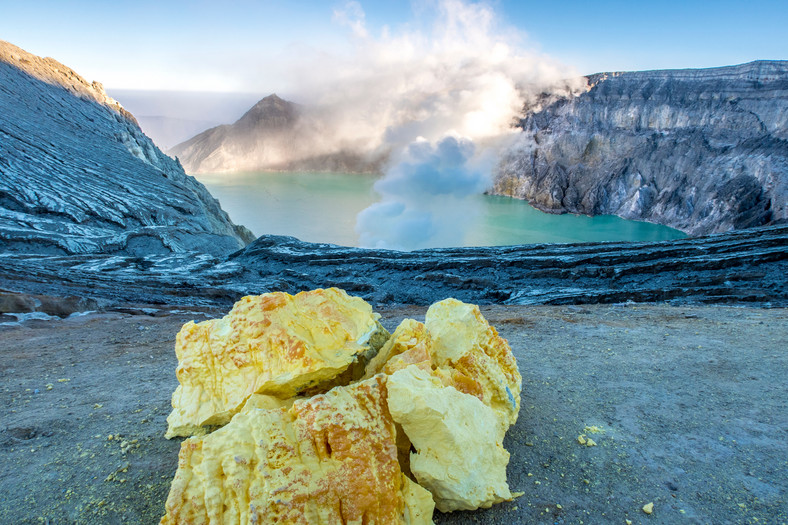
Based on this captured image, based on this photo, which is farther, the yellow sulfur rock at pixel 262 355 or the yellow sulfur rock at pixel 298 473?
the yellow sulfur rock at pixel 262 355

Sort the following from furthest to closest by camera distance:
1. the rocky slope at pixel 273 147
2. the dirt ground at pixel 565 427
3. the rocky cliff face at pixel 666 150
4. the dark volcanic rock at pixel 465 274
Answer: the rocky slope at pixel 273 147
the rocky cliff face at pixel 666 150
the dark volcanic rock at pixel 465 274
the dirt ground at pixel 565 427

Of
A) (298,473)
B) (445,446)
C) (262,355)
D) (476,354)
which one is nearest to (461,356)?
(476,354)

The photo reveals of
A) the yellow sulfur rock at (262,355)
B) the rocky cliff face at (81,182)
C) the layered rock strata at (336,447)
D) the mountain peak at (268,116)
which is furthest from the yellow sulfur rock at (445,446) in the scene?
the mountain peak at (268,116)

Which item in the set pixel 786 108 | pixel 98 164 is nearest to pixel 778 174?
pixel 786 108

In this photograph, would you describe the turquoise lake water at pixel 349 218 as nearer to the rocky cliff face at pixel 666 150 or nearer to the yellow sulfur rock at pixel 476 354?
the rocky cliff face at pixel 666 150

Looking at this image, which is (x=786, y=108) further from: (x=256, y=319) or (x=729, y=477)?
(x=256, y=319)

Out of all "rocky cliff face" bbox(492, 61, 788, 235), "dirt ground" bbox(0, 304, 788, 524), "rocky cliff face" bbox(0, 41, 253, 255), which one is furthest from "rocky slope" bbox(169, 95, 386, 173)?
Answer: "dirt ground" bbox(0, 304, 788, 524)
